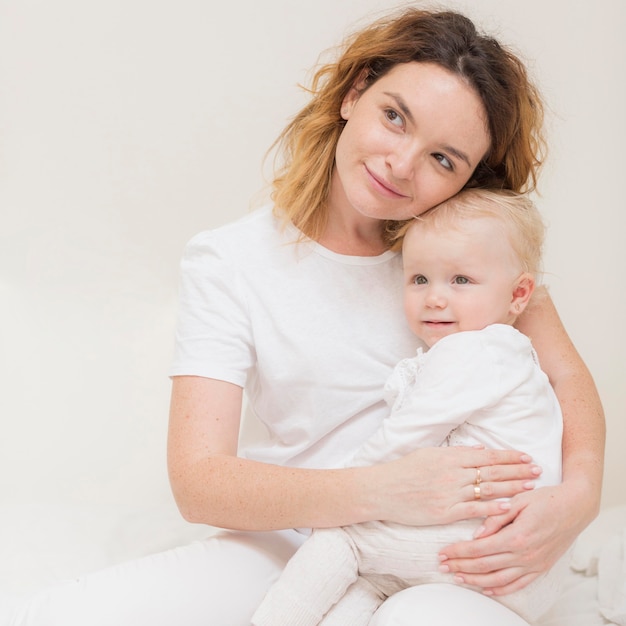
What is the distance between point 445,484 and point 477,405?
14 centimetres

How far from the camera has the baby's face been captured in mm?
1717

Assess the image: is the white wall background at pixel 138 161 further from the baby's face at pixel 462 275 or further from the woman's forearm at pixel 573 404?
the baby's face at pixel 462 275

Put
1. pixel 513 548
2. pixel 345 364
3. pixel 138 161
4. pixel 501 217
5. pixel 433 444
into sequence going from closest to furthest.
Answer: pixel 513 548 → pixel 433 444 → pixel 501 217 → pixel 345 364 → pixel 138 161

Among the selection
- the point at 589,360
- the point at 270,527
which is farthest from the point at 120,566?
the point at 589,360

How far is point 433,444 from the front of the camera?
1.65 m

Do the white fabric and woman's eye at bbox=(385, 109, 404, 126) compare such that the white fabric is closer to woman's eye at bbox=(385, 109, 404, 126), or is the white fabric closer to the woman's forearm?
the woman's forearm

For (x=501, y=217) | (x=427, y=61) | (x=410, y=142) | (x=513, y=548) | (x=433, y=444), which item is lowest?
(x=513, y=548)

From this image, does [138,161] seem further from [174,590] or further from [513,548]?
[513,548]

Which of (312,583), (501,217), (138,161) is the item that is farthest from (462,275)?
(138,161)

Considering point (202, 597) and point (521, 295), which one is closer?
point (202, 597)

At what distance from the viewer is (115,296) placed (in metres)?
2.71

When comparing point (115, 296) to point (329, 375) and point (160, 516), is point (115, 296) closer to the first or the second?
point (160, 516)

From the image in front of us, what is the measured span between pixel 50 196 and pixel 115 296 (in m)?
0.33

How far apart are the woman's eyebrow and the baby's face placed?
0.45ft
